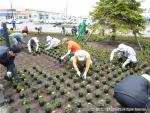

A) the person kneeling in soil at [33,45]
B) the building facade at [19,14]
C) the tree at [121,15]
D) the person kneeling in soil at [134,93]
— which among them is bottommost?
the building facade at [19,14]

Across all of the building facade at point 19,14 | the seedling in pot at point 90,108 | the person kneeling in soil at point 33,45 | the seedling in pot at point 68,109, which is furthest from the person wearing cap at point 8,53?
the building facade at point 19,14

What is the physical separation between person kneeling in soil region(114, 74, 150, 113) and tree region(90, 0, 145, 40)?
12586mm

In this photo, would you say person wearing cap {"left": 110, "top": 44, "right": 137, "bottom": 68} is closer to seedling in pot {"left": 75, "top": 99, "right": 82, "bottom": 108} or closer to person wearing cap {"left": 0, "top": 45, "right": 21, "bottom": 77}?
seedling in pot {"left": 75, "top": 99, "right": 82, "bottom": 108}

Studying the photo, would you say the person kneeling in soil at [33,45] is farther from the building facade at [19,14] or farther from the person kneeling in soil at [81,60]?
the building facade at [19,14]

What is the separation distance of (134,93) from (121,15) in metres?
13.2

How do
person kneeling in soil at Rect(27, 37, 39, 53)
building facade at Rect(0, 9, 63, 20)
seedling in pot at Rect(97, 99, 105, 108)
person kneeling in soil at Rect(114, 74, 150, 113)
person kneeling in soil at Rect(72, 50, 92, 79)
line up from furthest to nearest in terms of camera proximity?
building facade at Rect(0, 9, 63, 20), person kneeling in soil at Rect(27, 37, 39, 53), person kneeling in soil at Rect(72, 50, 92, 79), seedling in pot at Rect(97, 99, 105, 108), person kneeling in soil at Rect(114, 74, 150, 113)

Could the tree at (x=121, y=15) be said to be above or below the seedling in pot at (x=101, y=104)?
above

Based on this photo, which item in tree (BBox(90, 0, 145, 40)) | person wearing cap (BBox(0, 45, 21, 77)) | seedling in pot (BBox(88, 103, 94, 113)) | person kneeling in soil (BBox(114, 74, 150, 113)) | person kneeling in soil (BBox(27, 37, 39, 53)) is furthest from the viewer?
tree (BBox(90, 0, 145, 40))

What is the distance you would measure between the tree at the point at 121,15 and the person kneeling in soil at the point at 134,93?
12586 mm

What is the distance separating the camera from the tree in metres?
16.6

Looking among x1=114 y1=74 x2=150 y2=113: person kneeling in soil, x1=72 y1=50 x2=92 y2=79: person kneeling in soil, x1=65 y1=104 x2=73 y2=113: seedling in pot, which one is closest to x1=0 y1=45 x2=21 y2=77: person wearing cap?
x1=72 y1=50 x2=92 y2=79: person kneeling in soil

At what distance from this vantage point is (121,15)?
16812 mm

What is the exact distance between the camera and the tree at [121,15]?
653 inches

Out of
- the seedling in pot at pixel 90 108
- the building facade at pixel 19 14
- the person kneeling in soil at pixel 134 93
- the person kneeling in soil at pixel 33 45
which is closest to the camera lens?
the person kneeling in soil at pixel 134 93
